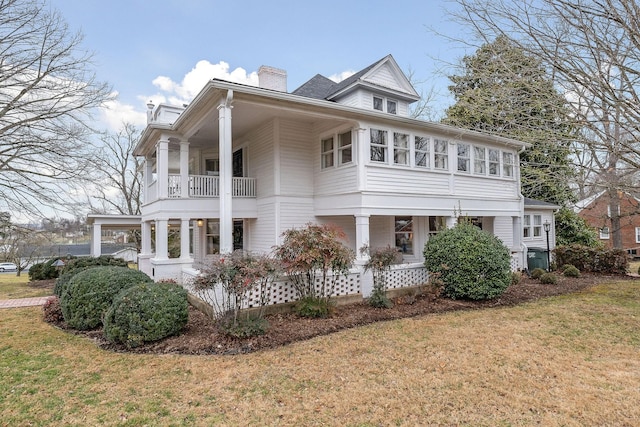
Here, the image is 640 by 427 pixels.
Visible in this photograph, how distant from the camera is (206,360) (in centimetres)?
537

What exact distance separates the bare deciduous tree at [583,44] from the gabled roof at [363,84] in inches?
260

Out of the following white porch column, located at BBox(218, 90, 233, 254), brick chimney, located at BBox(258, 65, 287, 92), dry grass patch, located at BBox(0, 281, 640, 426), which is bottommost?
dry grass patch, located at BBox(0, 281, 640, 426)

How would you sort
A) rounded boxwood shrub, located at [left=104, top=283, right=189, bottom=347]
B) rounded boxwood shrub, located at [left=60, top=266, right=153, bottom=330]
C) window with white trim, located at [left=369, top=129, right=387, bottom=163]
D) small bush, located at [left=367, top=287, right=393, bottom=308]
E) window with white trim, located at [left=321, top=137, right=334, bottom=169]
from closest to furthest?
rounded boxwood shrub, located at [left=104, top=283, right=189, bottom=347] < rounded boxwood shrub, located at [left=60, top=266, right=153, bottom=330] < small bush, located at [left=367, top=287, right=393, bottom=308] < window with white trim, located at [left=369, top=129, right=387, bottom=163] < window with white trim, located at [left=321, top=137, right=334, bottom=169]

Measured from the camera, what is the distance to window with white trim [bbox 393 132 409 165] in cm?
1094

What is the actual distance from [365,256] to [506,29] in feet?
19.5

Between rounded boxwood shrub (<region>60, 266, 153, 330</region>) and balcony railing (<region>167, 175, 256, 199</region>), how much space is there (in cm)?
384

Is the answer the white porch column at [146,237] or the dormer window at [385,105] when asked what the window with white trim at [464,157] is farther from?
the white porch column at [146,237]

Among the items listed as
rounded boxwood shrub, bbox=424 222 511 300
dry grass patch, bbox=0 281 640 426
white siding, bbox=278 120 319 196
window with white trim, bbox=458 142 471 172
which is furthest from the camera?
window with white trim, bbox=458 142 471 172

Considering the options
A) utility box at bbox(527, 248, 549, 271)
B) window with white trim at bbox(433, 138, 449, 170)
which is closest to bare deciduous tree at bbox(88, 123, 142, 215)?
window with white trim at bbox(433, 138, 449, 170)

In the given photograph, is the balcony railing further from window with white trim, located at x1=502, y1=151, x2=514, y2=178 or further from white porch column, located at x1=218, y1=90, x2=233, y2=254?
window with white trim, located at x1=502, y1=151, x2=514, y2=178

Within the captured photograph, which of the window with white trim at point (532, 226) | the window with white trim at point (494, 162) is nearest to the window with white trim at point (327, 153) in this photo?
the window with white trim at point (494, 162)

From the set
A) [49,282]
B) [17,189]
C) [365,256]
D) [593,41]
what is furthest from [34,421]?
[49,282]

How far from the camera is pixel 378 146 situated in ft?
34.4

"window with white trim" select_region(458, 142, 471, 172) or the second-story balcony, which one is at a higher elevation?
"window with white trim" select_region(458, 142, 471, 172)
